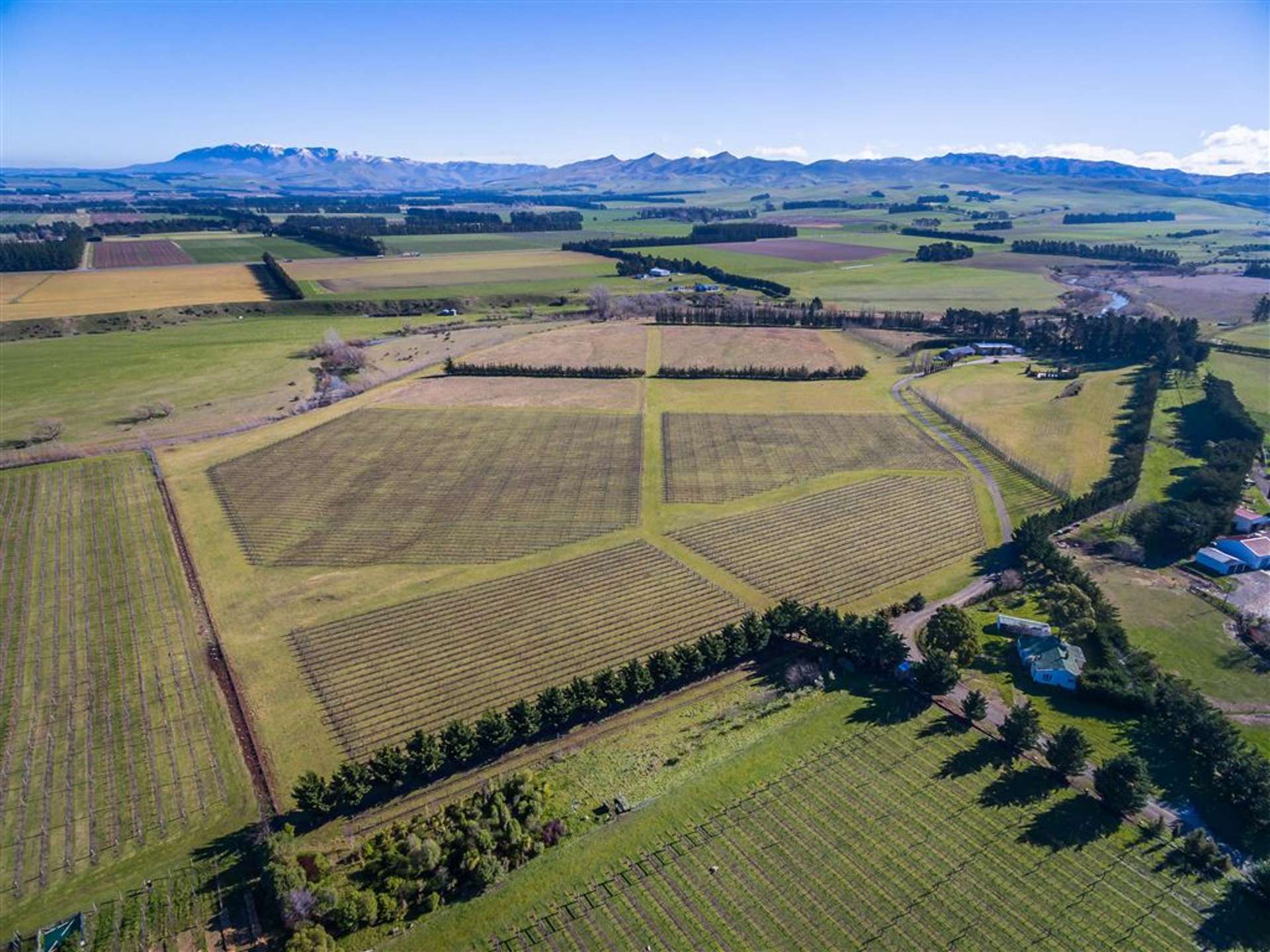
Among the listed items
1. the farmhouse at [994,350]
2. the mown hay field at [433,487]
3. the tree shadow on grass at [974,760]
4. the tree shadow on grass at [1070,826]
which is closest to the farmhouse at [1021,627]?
the tree shadow on grass at [974,760]

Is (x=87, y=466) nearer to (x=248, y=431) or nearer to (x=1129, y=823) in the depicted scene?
(x=248, y=431)

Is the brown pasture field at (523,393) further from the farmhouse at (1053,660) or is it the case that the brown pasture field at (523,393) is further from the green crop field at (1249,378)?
the green crop field at (1249,378)

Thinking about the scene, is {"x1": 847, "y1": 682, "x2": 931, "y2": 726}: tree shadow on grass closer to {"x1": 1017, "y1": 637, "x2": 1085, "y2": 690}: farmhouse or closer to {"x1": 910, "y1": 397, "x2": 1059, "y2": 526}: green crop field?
{"x1": 1017, "y1": 637, "x2": 1085, "y2": 690}: farmhouse

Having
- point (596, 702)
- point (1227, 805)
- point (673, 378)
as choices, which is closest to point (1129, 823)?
point (1227, 805)

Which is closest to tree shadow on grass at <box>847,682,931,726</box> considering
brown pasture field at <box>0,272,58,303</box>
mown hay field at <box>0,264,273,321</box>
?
mown hay field at <box>0,264,273,321</box>

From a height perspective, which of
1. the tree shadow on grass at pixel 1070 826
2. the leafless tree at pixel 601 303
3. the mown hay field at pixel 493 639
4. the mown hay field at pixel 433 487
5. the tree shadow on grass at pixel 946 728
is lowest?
the tree shadow on grass at pixel 1070 826

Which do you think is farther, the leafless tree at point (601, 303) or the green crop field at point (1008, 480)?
the leafless tree at point (601, 303)
